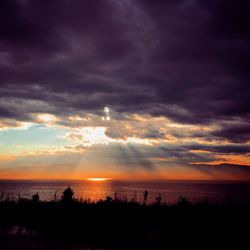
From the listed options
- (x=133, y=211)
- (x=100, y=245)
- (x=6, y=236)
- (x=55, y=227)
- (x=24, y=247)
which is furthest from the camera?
(x=133, y=211)

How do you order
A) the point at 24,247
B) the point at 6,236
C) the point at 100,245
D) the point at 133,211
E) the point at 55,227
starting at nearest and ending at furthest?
the point at 24,247 → the point at 100,245 → the point at 6,236 → the point at 55,227 → the point at 133,211

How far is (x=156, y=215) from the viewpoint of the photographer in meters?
26.0

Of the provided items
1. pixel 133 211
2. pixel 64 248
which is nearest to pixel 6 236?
pixel 64 248

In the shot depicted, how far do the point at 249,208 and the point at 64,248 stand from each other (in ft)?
49.4

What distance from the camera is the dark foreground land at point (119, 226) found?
1734 cm

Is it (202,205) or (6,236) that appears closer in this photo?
(6,236)

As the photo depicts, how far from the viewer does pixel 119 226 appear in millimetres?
22875

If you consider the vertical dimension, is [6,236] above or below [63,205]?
below

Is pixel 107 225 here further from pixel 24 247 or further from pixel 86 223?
pixel 24 247

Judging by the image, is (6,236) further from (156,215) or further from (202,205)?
(202,205)

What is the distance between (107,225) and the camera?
75.3 ft

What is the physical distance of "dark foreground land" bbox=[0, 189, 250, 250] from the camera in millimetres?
17344

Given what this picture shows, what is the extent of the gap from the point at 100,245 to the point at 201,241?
6090 mm

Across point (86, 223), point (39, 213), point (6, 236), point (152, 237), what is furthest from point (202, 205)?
point (6, 236)
